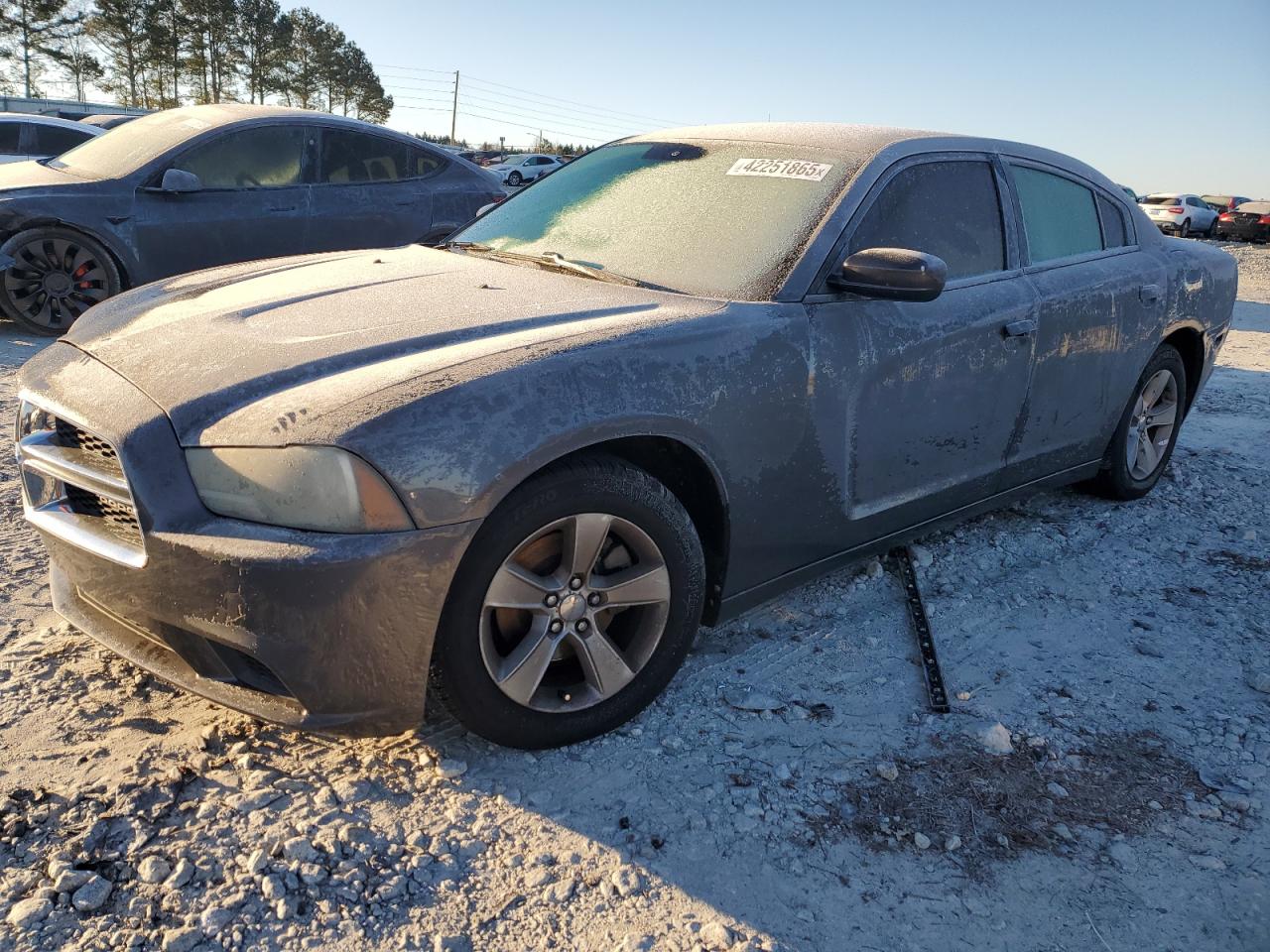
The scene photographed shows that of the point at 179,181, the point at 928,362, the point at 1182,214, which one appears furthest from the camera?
the point at 1182,214

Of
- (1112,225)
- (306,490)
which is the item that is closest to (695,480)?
(306,490)

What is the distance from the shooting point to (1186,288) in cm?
445

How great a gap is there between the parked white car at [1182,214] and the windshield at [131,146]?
111 ft

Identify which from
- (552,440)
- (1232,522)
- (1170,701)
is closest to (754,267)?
(552,440)

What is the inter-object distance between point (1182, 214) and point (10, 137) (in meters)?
34.6

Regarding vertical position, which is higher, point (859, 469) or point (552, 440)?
point (552, 440)

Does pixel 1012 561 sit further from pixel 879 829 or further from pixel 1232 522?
pixel 879 829

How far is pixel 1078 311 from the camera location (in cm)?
377

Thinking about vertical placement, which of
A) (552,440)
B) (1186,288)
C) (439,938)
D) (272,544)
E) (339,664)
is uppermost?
(1186,288)

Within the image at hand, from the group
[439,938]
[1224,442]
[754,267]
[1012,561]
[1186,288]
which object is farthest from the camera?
[1224,442]

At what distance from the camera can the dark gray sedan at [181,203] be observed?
6422 mm

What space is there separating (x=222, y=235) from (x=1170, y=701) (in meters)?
6.17

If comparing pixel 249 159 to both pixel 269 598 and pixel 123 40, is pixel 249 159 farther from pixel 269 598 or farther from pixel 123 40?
pixel 123 40

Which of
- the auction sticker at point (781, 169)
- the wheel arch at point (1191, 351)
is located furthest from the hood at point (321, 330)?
the wheel arch at point (1191, 351)
